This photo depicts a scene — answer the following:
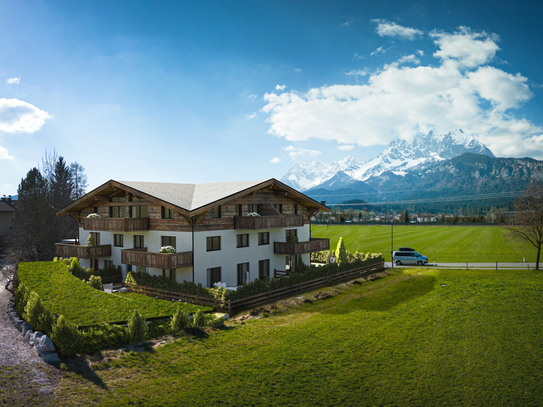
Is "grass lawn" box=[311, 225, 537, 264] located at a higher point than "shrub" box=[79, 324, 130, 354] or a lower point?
lower

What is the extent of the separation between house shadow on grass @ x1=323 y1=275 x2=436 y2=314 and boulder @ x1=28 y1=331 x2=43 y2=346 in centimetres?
1677

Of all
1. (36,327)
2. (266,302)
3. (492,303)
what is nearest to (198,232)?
(266,302)

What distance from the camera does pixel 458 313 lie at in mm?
24141

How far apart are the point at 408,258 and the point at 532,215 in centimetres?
1597

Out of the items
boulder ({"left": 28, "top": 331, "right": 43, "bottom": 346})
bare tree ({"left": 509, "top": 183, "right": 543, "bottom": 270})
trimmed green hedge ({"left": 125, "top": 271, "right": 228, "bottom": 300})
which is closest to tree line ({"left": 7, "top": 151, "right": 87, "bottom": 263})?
trimmed green hedge ({"left": 125, "top": 271, "right": 228, "bottom": 300})

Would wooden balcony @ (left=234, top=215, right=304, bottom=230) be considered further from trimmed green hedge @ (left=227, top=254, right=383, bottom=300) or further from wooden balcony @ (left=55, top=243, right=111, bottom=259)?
wooden balcony @ (left=55, top=243, right=111, bottom=259)

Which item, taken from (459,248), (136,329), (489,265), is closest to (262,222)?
(136,329)

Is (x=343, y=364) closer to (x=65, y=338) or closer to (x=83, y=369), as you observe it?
(x=83, y=369)

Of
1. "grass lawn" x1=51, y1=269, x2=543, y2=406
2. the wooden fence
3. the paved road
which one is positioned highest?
the wooden fence

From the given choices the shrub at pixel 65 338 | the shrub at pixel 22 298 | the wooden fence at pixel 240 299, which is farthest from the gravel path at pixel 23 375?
the wooden fence at pixel 240 299

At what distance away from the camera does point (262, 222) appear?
3156 cm

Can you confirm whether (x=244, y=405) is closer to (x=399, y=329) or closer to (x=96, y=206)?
(x=399, y=329)

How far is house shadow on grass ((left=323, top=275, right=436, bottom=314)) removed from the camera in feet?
85.5

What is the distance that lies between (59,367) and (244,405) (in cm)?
755
